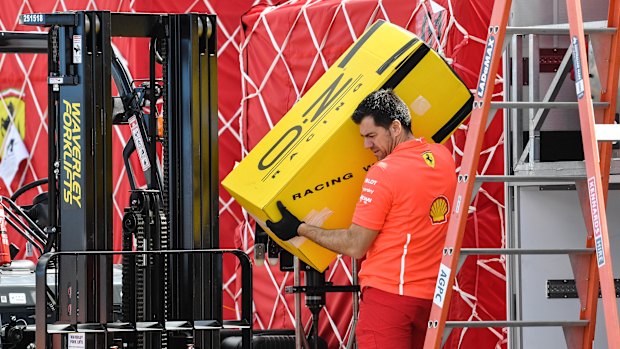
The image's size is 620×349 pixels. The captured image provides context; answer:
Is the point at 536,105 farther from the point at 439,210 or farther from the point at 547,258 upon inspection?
the point at 547,258

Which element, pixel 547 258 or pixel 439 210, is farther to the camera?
pixel 547 258

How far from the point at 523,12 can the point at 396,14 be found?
6.05 feet

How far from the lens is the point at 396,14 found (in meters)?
7.68

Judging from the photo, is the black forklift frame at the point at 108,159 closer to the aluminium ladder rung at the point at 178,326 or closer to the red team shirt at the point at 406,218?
the aluminium ladder rung at the point at 178,326

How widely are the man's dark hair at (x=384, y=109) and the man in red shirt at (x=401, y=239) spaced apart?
3cm

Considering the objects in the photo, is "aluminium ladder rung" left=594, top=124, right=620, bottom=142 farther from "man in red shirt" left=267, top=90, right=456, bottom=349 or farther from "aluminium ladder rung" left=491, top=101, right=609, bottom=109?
"man in red shirt" left=267, top=90, right=456, bottom=349

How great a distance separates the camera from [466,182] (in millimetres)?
4895

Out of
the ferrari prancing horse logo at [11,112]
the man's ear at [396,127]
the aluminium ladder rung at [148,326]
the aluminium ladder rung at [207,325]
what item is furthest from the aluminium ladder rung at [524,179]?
the ferrari prancing horse logo at [11,112]

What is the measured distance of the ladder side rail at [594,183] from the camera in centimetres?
430

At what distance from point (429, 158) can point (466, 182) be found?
501mm

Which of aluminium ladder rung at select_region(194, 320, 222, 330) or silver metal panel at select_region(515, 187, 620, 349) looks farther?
silver metal panel at select_region(515, 187, 620, 349)

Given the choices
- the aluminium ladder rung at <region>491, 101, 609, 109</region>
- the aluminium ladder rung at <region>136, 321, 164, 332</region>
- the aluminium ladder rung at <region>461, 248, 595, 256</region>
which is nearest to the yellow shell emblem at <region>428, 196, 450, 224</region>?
the aluminium ladder rung at <region>461, 248, 595, 256</region>

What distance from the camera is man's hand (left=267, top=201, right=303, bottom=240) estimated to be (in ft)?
18.3

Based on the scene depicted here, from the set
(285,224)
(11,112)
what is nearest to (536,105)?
(285,224)
